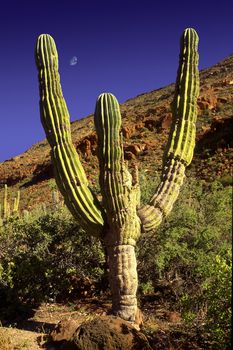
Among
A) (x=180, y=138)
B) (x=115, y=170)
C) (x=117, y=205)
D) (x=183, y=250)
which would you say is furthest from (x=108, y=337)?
(x=180, y=138)

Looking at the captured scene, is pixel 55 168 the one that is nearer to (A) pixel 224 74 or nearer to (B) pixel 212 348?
(B) pixel 212 348

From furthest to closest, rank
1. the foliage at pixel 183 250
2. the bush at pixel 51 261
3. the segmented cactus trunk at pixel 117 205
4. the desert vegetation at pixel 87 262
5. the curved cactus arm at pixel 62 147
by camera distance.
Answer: the bush at pixel 51 261 → the desert vegetation at pixel 87 262 → the foliage at pixel 183 250 → the curved cactus arm at pixel 62 147 → the segmented cactus trunk at pixel 117 205

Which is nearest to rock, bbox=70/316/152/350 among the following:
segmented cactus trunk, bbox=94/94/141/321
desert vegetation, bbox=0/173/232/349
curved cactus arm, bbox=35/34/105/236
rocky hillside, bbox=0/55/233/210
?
segmented cactus trunk, bbox=94/94/141/321

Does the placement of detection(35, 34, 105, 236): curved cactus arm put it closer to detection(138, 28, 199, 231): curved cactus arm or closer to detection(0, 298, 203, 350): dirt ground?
detection(138, 28, 199, 231): curved cactus arm

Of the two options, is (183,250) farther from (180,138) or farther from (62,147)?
(62,147)

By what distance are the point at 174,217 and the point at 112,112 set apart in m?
3.95

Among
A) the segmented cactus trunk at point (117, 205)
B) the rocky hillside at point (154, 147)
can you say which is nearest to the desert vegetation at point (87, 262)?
the segmented cactus trunk at point (117, 205)

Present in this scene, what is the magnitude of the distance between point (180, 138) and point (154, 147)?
22.3m

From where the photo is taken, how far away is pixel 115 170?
7.09 meters

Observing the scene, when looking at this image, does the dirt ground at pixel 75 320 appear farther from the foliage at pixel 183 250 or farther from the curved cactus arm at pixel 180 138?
the curved cactus arm at pixel 180 138

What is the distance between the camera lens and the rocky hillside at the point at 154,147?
976 inches

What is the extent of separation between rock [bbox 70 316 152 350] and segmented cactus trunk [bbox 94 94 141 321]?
2.89ft

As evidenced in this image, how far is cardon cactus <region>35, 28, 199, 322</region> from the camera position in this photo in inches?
282

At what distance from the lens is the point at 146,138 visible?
1251 inches
